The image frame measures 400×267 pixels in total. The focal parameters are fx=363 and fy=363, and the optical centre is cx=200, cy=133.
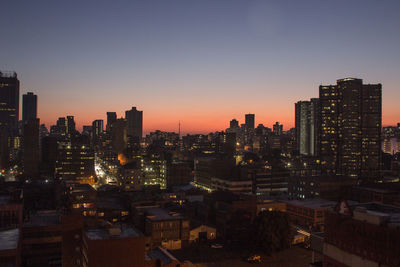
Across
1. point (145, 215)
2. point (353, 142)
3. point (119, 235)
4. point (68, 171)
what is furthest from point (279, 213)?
point (353, 142)

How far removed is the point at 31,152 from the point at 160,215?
93.3 m

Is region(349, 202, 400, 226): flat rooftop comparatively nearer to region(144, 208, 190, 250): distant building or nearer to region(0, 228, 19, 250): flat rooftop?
region(0, 228, 19, 250): flat rooftop

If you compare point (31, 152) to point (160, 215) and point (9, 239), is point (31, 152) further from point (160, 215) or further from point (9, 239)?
point (9, 239)

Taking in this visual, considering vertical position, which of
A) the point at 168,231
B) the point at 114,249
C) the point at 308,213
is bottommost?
the point at 168,231

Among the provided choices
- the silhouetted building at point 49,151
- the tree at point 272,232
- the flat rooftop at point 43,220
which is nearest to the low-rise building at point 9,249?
the flat rooftop at point 43,220

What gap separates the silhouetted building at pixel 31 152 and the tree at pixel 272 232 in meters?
94.5

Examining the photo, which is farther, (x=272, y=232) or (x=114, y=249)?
(x=272, y=232)

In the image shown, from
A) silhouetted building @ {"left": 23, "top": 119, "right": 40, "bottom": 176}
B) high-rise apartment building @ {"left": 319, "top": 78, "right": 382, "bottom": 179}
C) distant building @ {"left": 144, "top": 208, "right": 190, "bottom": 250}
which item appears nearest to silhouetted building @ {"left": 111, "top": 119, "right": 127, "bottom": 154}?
silhouetted building @ {"left": 23, "top": 119, "right": 40, "bottom": 176}

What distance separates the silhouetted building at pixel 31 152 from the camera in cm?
11887

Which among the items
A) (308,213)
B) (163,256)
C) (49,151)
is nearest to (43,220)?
(163,256)

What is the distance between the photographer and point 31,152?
121812 millimetres

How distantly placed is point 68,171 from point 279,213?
72215mm

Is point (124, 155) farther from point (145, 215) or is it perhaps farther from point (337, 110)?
point (145, 215)

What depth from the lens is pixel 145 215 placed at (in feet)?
149
